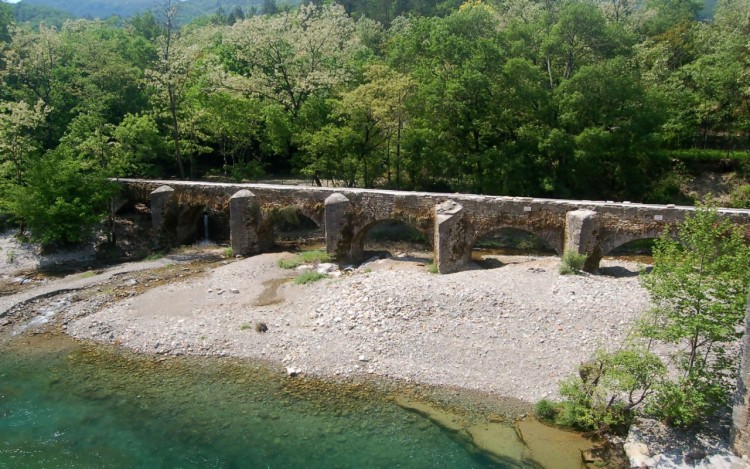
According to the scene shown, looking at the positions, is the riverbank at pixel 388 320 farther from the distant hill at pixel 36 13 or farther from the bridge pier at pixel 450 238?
the distant hill at pixel 36 13

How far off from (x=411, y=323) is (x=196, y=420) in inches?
289

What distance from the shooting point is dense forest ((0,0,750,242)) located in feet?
96.1

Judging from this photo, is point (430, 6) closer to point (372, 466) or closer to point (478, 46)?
point (478, 46)

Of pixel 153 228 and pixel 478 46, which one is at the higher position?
pixel 478 46

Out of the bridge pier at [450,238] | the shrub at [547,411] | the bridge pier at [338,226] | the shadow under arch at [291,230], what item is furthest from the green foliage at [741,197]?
the shadow under arch at [291,230]

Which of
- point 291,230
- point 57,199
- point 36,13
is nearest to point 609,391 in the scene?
point 291,230

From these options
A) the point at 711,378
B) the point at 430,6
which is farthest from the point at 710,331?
the point at 430,6

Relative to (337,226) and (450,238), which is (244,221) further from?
(450,238)

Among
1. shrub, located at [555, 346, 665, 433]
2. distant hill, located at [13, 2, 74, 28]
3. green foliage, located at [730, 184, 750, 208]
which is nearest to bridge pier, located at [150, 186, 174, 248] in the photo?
shrub, located at [555, 346, 665, 433]

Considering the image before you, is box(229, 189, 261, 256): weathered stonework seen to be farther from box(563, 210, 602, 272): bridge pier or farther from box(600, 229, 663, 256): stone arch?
box(600, 229, 663, 256): stone arch

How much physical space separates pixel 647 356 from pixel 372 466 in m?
6.91

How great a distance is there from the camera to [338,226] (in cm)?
2569

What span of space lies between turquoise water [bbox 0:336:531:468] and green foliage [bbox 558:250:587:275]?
9737 millimetres

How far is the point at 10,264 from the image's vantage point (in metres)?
→ 26.9
